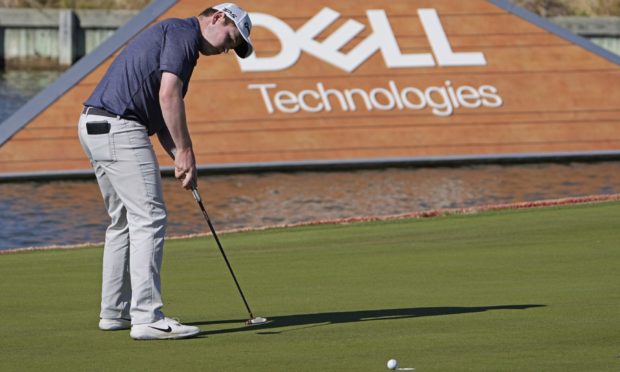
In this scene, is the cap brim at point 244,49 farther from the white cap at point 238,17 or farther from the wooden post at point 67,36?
the wooden post at point 67,36

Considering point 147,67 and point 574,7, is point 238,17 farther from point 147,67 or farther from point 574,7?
point 574,7

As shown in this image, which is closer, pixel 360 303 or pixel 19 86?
pixel 360 303

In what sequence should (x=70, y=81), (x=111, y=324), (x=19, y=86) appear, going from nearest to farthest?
1. (x=111, y=324)
2. (x=70, y=81)
3. (x=19, y=86)

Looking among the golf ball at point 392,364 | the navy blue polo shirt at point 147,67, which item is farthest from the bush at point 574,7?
the golf ball at point 392,364

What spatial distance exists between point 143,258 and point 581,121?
18.2m

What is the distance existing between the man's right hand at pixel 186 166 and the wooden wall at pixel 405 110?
15537 mm

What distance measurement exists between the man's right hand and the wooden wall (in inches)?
612

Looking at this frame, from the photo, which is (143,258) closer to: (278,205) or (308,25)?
(278,205)

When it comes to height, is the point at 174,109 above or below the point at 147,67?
below

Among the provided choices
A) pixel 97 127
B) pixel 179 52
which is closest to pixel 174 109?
pixel 179 52

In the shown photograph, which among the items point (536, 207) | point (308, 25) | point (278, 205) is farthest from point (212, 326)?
point (308, 25)

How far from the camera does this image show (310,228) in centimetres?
1444

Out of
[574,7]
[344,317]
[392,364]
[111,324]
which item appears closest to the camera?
[392,364]

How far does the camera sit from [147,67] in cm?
723
